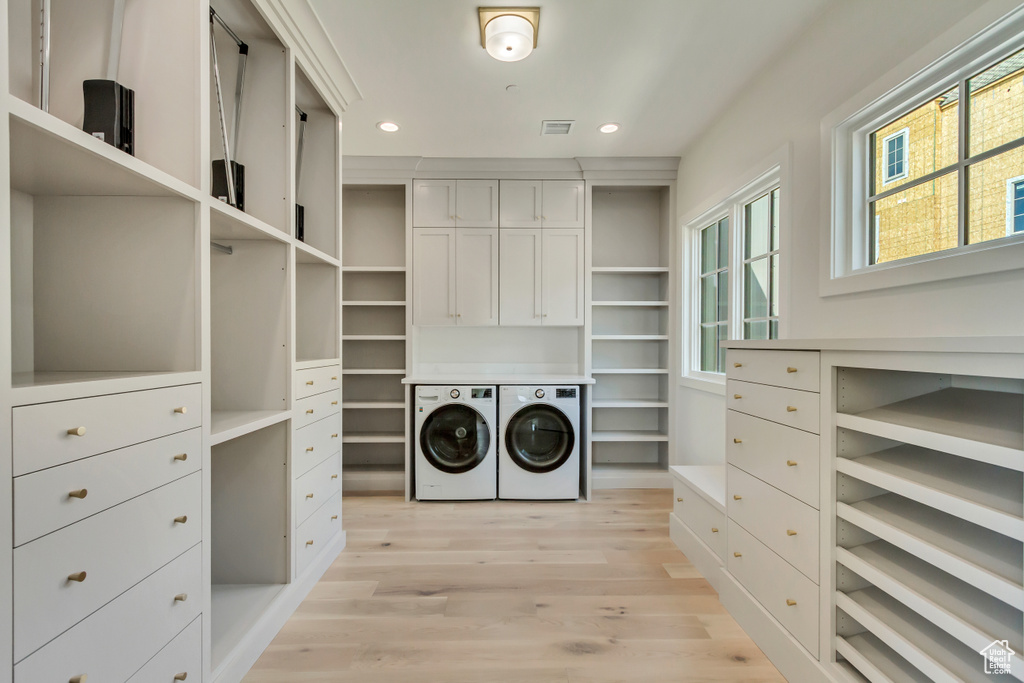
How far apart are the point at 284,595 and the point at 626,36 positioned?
2.81m

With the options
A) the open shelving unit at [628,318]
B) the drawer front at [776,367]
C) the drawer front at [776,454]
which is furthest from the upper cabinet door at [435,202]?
the drawer front at [776,454]

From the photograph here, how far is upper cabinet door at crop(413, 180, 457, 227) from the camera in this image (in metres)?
3.62

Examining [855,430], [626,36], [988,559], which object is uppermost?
[626,36]

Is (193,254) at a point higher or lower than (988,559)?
higher

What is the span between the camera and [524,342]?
398 cm

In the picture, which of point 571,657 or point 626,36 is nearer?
point 571,657

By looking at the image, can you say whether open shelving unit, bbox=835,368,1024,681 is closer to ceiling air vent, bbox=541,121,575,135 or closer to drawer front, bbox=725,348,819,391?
drawer front, bbox=725,348,819,391

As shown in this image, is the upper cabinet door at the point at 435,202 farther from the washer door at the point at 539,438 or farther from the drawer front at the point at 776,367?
the drawer front at the point at 776,367

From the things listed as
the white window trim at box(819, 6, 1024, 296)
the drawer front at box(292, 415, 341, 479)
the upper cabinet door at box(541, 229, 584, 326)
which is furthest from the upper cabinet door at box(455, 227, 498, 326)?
the white window trim at box(819, 6, 1024, 296)

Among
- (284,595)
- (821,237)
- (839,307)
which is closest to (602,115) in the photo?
(821,237)

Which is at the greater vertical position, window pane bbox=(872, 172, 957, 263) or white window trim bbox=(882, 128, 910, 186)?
white window trim bbox=(882, 128, 910, 186)

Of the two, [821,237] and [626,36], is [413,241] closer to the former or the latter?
[626,36]

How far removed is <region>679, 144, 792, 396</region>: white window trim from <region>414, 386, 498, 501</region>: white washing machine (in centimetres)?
150

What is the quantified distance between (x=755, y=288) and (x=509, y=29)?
6.38 feet
